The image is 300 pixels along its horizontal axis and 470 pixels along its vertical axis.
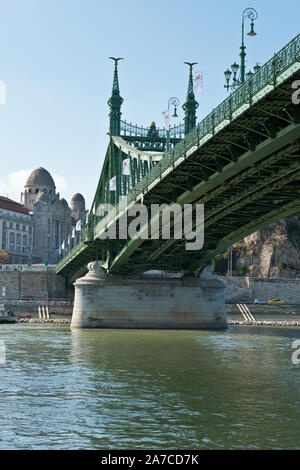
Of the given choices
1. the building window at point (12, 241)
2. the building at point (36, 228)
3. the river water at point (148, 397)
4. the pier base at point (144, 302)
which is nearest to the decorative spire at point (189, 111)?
the pier base at point (144, 302)

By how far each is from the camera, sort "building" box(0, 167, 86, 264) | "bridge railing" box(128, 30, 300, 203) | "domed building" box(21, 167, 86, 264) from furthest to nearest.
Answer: "domed building" box(21, 167, 86, 264), "building" box(0, 167, 86, 264), "bridge railing" box(128, 30, 300, 203)

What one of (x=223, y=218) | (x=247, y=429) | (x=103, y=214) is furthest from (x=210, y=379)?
(x=103, y=214)

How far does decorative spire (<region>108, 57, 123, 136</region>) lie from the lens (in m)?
59.2

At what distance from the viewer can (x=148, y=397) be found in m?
21.9

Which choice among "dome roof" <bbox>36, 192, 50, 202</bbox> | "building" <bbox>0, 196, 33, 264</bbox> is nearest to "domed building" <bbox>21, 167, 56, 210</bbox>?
"dome roof" <bbox>36, 192, 50, 202</bbox>

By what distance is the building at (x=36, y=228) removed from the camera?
148125 mm

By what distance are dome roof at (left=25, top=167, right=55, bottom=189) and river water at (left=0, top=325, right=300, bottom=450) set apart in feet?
442

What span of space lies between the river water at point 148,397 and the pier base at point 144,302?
1494 cm

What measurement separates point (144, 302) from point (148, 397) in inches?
1323

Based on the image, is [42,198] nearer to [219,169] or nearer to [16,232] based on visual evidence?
[16,232]

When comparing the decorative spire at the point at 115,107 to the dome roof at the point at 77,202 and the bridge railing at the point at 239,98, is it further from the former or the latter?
the dome roof at the point at 77,202

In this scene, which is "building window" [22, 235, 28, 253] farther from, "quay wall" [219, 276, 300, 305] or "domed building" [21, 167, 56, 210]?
"quay wall" [219, 276, 300, 305]

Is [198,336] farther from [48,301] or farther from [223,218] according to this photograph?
[48,301]
